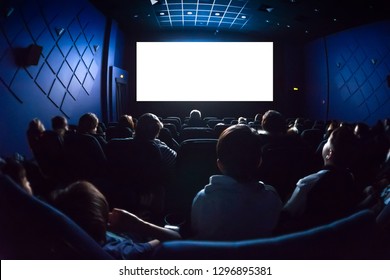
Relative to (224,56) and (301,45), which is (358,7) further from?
(301,45)

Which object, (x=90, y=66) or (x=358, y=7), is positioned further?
(x=90, y=66)

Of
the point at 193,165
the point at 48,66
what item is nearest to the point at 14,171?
the point at 193,165

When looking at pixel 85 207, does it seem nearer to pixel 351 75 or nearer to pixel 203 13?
pixel 203 13

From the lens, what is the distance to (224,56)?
9.77 m

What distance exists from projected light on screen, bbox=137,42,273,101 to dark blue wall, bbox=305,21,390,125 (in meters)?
1.63

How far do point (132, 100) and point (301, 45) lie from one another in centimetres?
604

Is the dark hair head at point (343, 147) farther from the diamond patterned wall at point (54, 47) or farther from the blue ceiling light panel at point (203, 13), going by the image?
the blue ceiling light panel at point (203, 13)

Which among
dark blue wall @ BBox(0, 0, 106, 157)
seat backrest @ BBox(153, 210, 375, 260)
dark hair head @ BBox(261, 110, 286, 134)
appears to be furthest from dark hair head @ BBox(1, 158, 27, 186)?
dark hair head @ BBox(261, 110, 286, 134)

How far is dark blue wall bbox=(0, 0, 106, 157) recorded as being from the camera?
7.21ft

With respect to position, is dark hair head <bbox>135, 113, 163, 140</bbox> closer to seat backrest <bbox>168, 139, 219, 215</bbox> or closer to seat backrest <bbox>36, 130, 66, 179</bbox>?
seat backrest <bbox>168, 139, 219, 215</bbox>

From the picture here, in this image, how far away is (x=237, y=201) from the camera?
0.91m

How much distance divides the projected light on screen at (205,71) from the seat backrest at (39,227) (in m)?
9.21
